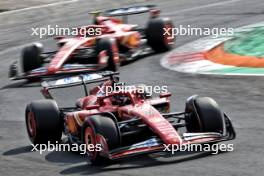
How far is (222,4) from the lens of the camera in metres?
26.9

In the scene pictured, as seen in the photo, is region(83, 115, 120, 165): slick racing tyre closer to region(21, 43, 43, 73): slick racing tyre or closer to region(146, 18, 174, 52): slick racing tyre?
region(21, 43, 43, 73): slick racing tyre

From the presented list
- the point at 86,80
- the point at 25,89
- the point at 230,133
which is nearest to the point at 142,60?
the point at 25,89

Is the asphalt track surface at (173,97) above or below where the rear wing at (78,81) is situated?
below

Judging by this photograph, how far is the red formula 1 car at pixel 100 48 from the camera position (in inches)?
717

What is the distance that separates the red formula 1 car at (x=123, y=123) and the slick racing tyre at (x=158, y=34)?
746 cm

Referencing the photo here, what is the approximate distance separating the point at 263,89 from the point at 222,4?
12.4 metres

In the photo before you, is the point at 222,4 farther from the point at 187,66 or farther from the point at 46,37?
the point at 187,66

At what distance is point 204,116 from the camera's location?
11070mm

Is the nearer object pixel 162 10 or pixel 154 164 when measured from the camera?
pixel 154 164

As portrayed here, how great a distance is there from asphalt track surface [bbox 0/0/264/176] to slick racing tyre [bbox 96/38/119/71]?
1.11ft

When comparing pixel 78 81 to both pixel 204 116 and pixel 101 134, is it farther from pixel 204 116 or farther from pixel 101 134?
pixel 204 116

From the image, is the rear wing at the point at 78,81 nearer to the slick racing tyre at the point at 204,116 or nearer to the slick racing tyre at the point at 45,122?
the slick racing tyre at the point at 45,122

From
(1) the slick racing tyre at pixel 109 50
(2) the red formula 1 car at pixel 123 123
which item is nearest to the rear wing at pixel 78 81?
(2) the red formula 1 car at pixel 123 123

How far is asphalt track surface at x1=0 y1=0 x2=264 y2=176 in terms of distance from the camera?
10406 millimetres
